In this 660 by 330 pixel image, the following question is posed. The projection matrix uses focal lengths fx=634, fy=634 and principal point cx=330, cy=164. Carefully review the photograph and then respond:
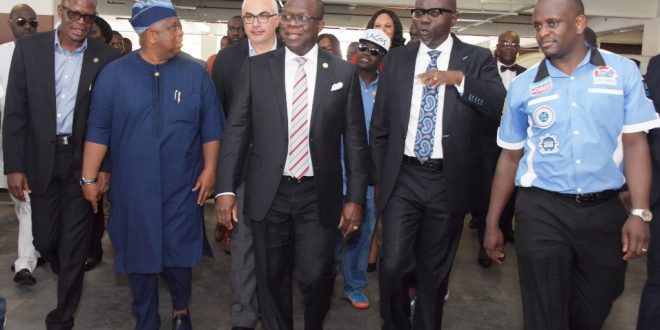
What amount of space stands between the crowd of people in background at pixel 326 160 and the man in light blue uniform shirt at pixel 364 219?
893 millimetres

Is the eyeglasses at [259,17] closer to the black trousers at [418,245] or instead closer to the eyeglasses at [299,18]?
the eyeglasses at [299,18]

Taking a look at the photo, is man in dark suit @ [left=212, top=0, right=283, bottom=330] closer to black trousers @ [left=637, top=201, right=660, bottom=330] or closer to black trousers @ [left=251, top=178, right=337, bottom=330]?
black trousers @ [left=251, top=178, right=337, bottom=330]

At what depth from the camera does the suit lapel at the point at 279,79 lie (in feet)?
10.5

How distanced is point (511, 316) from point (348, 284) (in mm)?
1158

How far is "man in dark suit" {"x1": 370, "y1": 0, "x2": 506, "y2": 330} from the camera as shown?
10.7 ft

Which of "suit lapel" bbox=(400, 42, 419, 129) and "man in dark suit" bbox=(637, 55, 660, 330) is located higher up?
"suit lapel" bbox=(400, 42, 419, 129)

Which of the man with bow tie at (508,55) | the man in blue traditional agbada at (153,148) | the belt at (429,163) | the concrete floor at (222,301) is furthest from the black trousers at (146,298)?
the man with bow tie at (508,55)

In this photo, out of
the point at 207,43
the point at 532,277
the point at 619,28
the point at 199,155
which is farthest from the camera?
the point at 207,43

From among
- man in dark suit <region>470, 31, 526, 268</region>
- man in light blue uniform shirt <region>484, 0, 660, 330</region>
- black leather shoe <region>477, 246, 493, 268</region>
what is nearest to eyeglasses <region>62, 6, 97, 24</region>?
man in dark suit <region>470, 31, 526, 268</region>

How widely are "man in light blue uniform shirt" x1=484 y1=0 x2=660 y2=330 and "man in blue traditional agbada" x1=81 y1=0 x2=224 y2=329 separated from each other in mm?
1747

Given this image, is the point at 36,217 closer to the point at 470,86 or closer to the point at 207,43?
the point at 470,86

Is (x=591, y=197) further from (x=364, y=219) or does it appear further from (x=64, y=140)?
(x=64, y=140)

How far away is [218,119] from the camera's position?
361 centimetres

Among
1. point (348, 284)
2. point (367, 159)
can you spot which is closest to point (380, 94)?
point (367, 159)
